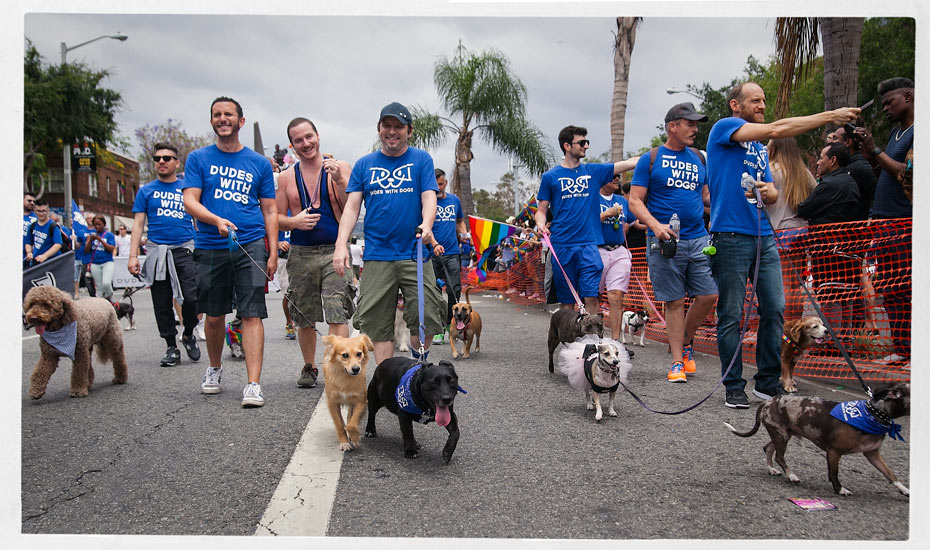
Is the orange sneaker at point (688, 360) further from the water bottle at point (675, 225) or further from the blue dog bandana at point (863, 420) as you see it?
the blue dog bandana at point (863, 420)

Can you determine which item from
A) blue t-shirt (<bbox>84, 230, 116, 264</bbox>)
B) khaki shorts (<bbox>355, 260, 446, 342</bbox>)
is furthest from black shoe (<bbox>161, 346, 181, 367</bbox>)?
blue t-shirt (<bbox>84, 230, 116, 264</bbox>)

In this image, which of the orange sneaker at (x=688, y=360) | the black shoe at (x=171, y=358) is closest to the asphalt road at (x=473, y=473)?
the orange sneaker at (x=688, y=360)

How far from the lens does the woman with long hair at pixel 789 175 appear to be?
16.8 feet

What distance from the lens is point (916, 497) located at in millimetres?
2545

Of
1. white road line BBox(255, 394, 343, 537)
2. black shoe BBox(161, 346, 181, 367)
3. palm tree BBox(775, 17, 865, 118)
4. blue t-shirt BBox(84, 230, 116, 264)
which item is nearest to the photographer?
white road line BBox(255, 394, 343, 537)

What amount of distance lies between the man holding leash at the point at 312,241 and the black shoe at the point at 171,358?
6.29 feet

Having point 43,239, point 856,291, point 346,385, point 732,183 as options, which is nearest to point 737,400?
point 732,183

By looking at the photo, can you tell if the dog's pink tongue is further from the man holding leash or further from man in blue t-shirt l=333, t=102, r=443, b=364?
the man holding leash

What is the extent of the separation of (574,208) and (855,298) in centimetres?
252

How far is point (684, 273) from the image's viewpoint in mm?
5336

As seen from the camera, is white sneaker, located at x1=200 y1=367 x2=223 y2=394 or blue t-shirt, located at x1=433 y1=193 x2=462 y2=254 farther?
blue t-shirt, located at x1=433 y1=193 x2=462 y2=254

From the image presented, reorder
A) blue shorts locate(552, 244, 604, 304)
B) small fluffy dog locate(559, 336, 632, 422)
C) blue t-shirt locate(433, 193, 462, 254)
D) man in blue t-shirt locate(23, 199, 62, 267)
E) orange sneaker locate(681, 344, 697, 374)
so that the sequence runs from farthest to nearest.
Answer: blue t-shirt locate(433, 193, 462, 254) < man in blue t-shirt locate(23, 199, 62, 267) < blue shorts locate(552, 244, 604, 304) < orange sneaker locate(681, 344, 697, 374) < small fluffy dog locate(559, 336, 632, 422)

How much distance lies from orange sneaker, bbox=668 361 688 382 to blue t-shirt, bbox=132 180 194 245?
4.94 meters

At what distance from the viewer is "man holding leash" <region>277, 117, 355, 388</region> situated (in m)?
5.09
